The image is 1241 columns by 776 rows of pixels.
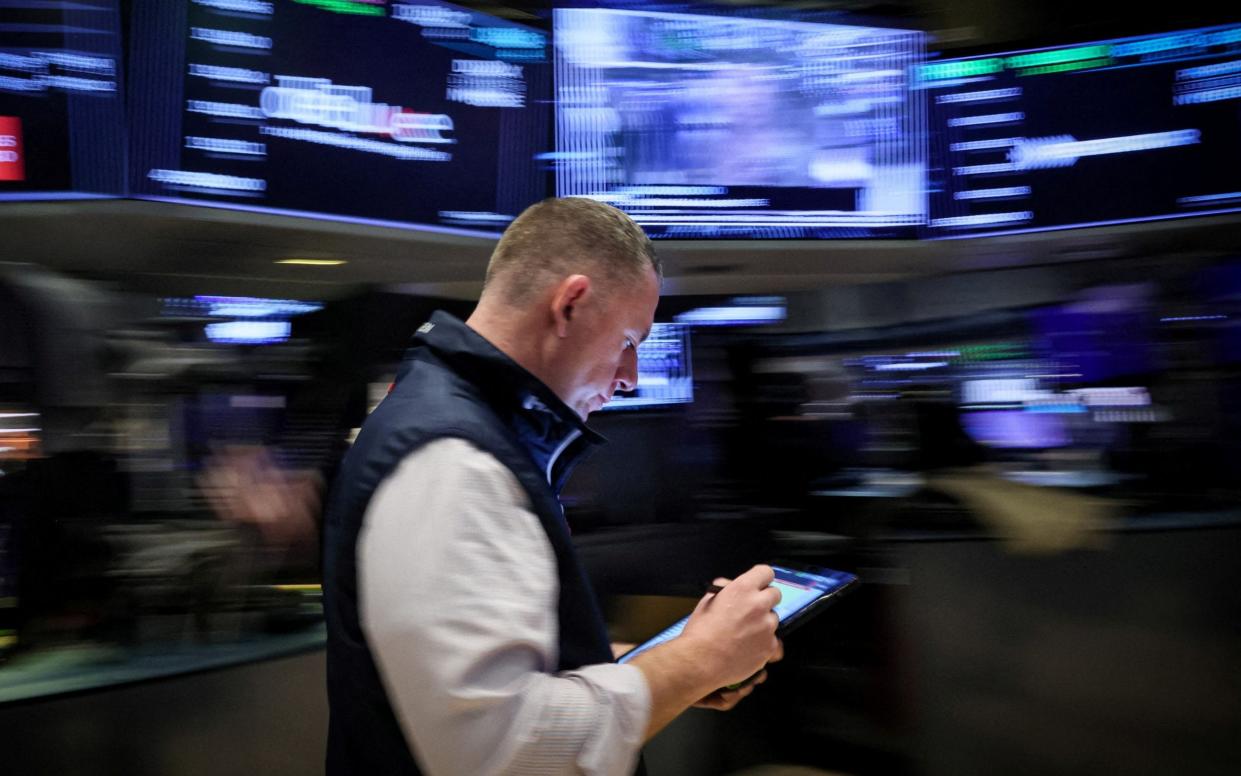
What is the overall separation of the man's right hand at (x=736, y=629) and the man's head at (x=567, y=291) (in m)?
0.32

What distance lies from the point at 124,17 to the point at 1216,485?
3151 millimetres

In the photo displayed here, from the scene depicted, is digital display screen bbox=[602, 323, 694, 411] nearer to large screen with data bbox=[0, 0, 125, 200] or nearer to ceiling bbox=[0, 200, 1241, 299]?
ceiling bbox=[0, 200, 1241, 299]

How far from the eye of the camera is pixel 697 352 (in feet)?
11.6

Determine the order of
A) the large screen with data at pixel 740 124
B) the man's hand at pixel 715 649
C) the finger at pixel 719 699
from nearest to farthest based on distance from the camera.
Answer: the man's hand at pixel 715 649, the finger at pixel 719 699, the large screen with data at pixel 740 124

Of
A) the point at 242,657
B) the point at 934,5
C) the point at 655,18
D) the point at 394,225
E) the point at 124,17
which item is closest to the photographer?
the point at 124,17

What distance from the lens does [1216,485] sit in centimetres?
288

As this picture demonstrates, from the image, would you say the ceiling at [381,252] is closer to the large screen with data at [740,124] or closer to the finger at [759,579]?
the large screen with data at [740,124]

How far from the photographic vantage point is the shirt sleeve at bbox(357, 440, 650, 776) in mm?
948

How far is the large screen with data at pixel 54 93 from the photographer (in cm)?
214

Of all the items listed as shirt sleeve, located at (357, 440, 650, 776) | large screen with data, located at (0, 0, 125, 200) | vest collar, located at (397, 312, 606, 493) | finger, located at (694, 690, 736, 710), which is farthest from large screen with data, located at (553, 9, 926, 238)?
shirt sleeve, located at (357, 440, 650, 776)

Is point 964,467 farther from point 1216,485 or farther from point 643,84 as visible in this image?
point 643,84

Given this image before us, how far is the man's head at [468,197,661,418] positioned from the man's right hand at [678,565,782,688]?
0.32 m

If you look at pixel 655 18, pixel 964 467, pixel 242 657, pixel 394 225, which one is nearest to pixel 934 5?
pixel 655 18

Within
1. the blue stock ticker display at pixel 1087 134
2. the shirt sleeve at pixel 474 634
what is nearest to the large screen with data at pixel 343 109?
the blue stock ticker display at pixel 1087 134
